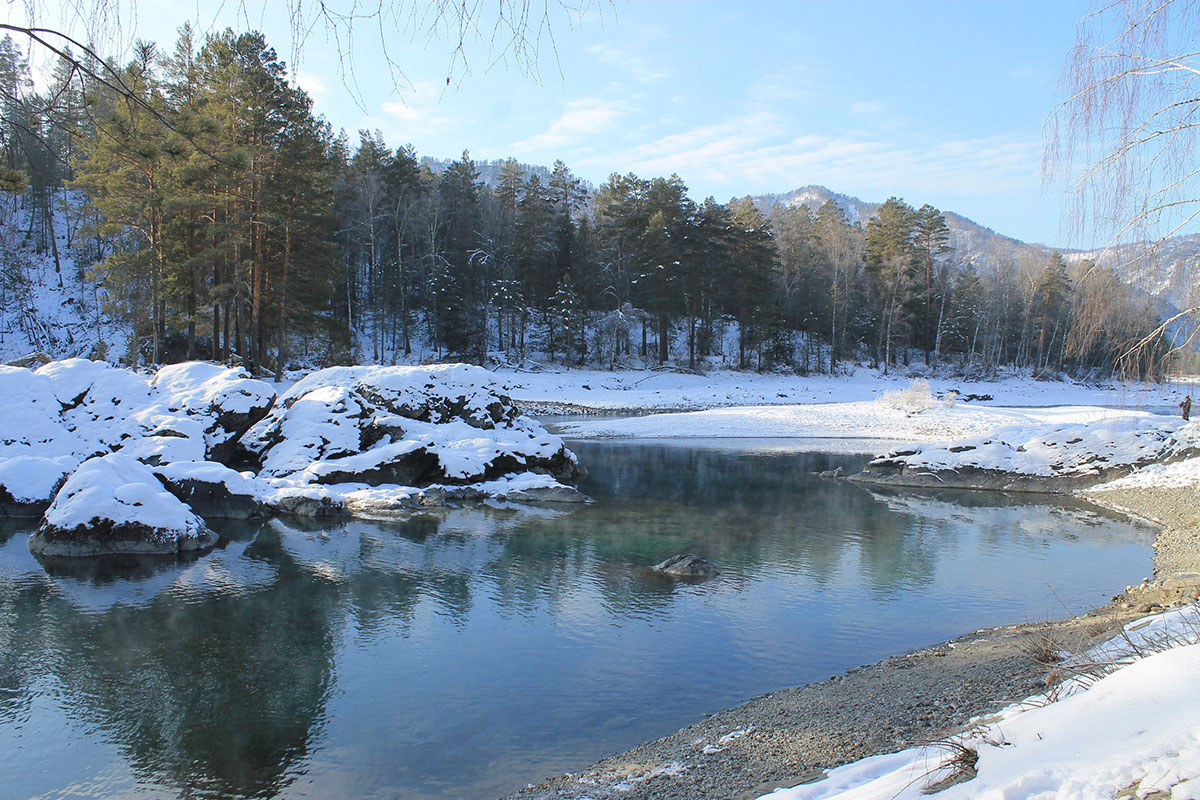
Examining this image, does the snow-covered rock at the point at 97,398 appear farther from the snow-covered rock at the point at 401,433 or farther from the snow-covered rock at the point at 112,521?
the snow-covered rock at the point at 112,521

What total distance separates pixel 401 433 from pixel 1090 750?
1785 cm

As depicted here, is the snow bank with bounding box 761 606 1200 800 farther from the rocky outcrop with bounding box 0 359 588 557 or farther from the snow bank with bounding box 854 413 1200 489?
the snow bank with bounding box 854 413 1200 489

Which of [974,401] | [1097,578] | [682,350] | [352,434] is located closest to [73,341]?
[352,434]

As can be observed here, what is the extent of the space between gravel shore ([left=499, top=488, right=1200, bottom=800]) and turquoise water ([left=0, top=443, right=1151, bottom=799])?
1.61 ft

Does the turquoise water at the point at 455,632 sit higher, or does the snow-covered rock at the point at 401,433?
the snow-covered rock at the point at 401,433

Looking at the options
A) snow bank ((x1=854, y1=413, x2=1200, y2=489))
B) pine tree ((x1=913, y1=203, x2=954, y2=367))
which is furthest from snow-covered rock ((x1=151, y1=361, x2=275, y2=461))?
pine tree ((x1=913, y1=203, x2=954, y2=367))

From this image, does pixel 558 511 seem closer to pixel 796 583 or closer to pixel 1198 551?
pixel 796 583

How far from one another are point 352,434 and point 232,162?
48.8 ft

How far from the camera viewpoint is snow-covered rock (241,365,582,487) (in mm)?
18031

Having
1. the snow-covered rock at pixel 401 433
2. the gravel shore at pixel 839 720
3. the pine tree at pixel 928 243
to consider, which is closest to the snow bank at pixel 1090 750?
the gravel shore at pixel 839 720

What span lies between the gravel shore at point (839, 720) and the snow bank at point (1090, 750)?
939 mm

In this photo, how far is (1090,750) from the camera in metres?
3.08

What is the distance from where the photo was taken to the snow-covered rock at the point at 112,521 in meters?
11.9

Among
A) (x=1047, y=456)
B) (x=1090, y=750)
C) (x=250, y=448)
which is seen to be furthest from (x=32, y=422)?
(x=1047, y=456)
